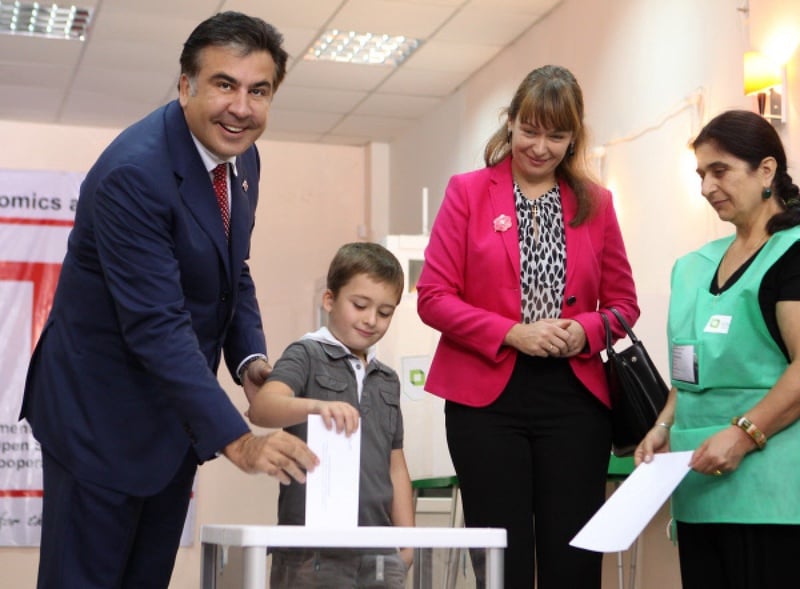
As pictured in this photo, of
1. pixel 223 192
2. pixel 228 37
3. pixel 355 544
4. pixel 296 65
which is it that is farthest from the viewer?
pixel 296 65

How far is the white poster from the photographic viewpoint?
18.0ft

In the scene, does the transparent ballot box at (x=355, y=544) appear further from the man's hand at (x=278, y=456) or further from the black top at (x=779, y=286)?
the black top at (x=779, y=286)

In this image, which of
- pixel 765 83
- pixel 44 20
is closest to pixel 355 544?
pixel 765 83

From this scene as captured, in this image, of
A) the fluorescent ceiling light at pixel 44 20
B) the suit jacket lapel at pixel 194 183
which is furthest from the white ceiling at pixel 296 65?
the suit jacket lapel at pixel 194 183

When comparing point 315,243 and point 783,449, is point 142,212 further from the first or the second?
point 315,243

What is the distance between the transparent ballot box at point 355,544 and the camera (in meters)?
1.51

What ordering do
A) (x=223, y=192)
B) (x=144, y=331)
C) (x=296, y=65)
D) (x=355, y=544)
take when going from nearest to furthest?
(x=355, y=544), (x=144, y=331), (x=223, y=192), (x=296, y=65)

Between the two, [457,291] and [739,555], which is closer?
[739,555]

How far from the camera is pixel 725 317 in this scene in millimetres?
2107

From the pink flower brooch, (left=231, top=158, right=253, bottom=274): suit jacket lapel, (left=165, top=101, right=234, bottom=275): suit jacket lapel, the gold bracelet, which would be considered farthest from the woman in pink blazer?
(left=165, top=101, right=234, bottom=275): suit jacket lapel

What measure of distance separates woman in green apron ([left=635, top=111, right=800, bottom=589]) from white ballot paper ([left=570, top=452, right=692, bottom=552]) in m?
0.06

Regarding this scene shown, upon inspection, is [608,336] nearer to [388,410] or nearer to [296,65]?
[388,410]

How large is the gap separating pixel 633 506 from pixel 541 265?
0.60m

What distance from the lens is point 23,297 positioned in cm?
562
